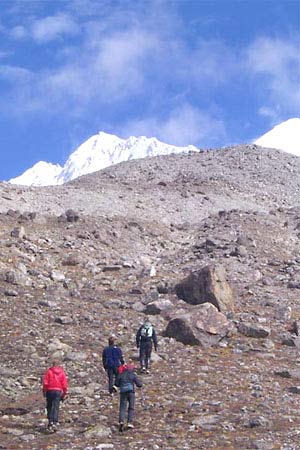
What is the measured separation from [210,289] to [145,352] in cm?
826

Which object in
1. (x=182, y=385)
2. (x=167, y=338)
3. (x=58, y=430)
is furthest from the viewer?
(x=167, y=338)

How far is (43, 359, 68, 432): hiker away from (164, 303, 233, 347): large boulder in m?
8.37

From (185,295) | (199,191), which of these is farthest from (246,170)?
(185,295)

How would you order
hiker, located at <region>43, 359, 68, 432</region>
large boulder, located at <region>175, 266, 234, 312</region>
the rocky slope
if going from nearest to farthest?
hiker, located at <region>43, 359, 68, 432</region>, the rocky slope, large boulder, located at <region>175, 266, 234, 312</region>

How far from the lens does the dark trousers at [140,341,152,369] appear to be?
20.8 m

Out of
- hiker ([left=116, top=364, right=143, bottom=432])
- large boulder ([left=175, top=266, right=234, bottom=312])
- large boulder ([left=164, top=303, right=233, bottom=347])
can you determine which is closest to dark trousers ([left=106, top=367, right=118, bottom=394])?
hiker ([left=116, top=364, right=143, bottom=432])

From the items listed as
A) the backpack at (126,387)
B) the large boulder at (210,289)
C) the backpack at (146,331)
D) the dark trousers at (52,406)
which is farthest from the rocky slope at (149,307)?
the backpack at (146,331)

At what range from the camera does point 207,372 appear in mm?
20562

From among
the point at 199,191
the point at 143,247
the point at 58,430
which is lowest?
the point at 58,430

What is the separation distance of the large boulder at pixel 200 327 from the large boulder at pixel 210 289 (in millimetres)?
3429

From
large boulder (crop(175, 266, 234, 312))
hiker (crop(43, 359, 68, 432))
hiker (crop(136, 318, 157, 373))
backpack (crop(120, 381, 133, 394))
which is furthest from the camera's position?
large boulder (crop(175, 266, 234, 312))

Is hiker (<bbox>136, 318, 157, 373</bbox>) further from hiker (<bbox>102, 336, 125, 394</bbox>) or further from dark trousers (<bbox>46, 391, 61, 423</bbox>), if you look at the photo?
dark trousers (<bbox>46, 391, 61, 423</bbox>)

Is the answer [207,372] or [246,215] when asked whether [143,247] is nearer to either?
[246,215]

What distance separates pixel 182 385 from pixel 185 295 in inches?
422
